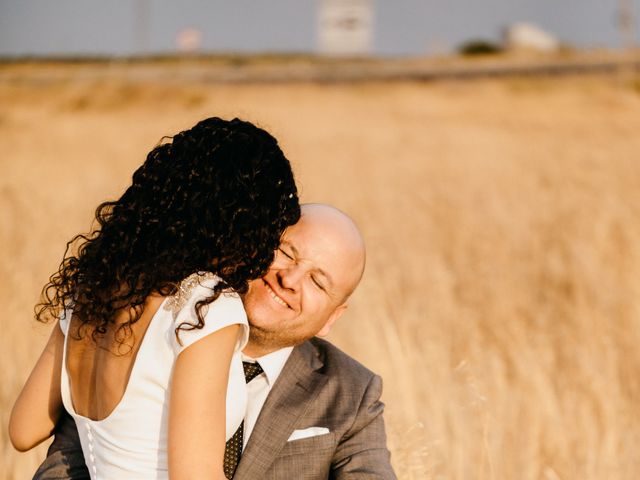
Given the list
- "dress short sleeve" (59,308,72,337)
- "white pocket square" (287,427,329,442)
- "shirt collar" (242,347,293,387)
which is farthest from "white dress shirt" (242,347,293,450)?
"dress short sleeve" (59,308,72,337)

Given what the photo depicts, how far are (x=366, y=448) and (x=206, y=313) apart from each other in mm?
734

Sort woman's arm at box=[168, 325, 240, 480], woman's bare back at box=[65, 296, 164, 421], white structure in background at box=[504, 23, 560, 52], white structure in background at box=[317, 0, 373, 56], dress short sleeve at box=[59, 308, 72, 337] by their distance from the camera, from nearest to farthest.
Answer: woman's arm at box=[168, 325, 240, 480]
woman's bare back at box=[65, 296, 164, 421]
dress short sleeve at box=[59, 308, 72, 337]
white structure in background at box=[317, 0, 373, 56]
white structure in background at box=[504, 23, 560, 52]

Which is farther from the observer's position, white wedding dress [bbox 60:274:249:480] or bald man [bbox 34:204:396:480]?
bald man [bbox 34:204:396:480]

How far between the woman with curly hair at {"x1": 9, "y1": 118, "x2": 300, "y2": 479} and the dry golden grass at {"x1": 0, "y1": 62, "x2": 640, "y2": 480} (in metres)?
0.74

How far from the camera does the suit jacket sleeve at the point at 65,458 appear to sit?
8.16ft

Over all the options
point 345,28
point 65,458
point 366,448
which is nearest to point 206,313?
point 366,448

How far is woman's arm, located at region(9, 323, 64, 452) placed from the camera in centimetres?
242

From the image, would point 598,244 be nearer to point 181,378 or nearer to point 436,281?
point 436,281

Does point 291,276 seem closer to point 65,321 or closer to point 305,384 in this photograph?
point 305,384

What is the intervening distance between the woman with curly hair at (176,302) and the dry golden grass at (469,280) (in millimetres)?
740

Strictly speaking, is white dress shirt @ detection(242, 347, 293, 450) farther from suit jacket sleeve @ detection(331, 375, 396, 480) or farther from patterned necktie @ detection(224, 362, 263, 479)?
suit jacket sleeve @ detection(331, 375, 396, 480)

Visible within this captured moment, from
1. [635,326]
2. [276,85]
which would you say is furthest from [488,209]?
[276,85]

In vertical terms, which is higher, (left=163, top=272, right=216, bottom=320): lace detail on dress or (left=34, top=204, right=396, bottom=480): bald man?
(left=163, top=272, right=216, bottom=320): lace detail on dress

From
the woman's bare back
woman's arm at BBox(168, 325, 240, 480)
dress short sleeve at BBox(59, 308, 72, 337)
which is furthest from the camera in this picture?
dress short sleeve at BBox(59, 308, 72, 337)
